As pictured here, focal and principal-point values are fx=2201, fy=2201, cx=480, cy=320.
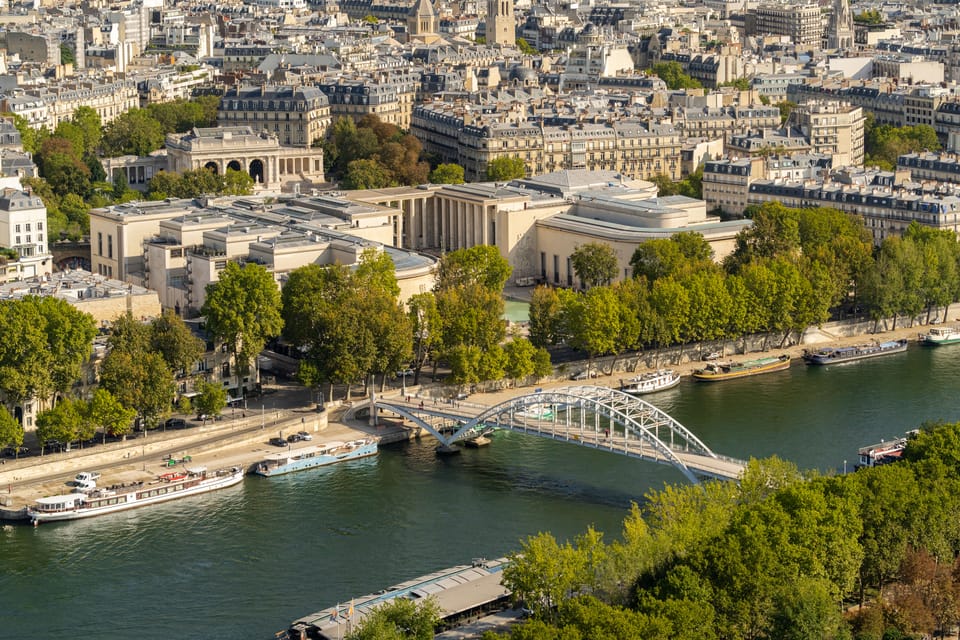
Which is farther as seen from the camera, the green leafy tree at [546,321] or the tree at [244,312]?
the green leafy tree at [546,321]

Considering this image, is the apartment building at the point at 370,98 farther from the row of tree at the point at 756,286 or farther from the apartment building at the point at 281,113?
the row of tree at the point at 756,286


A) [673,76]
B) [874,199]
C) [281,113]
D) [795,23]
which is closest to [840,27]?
[795,23]

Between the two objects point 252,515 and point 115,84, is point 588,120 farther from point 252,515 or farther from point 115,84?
point 252,515

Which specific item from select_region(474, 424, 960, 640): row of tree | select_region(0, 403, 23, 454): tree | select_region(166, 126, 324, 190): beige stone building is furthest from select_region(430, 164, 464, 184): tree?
select_region(474, 424, 960, 640): row of tree

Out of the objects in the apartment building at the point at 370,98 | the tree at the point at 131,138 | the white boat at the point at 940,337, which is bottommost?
the white boat at the point at 940,337

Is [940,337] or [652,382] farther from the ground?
[940,337]

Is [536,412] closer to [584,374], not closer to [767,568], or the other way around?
[584,374]

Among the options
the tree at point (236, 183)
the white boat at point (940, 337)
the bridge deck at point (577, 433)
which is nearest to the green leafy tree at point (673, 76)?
the tree at point (236, 183)
